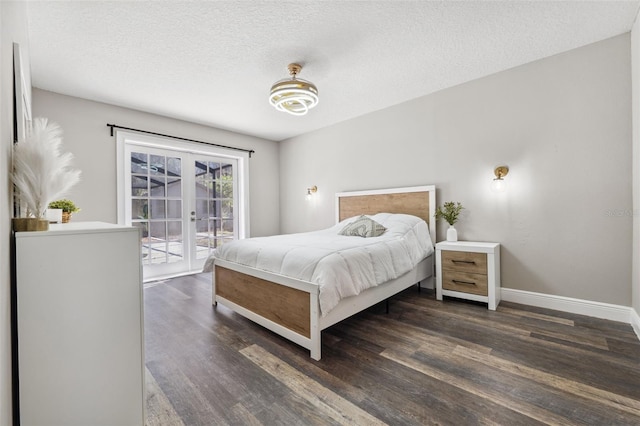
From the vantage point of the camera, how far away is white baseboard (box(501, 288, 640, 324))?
2.38 m

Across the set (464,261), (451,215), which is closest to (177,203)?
(451,215)

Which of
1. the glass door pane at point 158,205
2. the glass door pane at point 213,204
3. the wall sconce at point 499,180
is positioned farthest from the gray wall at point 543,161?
the glass door pane at point 158,205

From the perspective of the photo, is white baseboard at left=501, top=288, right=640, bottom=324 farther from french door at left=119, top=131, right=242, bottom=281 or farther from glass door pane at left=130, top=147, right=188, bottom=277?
glass door pane at left=130, top=147, right=188, bottom=277

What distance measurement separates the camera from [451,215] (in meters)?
3.22

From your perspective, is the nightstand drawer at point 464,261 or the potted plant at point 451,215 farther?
the potted plant at point 451,215

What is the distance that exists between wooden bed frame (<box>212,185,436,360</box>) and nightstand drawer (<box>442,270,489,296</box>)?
0.30 meters

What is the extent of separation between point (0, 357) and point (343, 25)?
2.59 m

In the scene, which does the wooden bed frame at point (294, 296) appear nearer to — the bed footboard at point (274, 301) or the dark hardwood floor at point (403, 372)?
the bed footboard at point (274, 301)

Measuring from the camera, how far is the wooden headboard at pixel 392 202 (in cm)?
346

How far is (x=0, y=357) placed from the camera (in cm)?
79

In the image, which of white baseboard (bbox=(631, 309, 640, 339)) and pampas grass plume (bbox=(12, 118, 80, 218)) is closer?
pampas grass plume (bbox=(12, 118, 80, 218))

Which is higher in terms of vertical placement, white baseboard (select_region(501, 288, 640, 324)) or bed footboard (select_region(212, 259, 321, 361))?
bed footboard (select_region(212, 259, 321, 361))

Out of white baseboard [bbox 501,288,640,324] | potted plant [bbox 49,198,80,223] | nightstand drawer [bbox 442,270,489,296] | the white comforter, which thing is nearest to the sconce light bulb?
the white comforter

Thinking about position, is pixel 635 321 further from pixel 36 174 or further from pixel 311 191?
pixel 311 191
